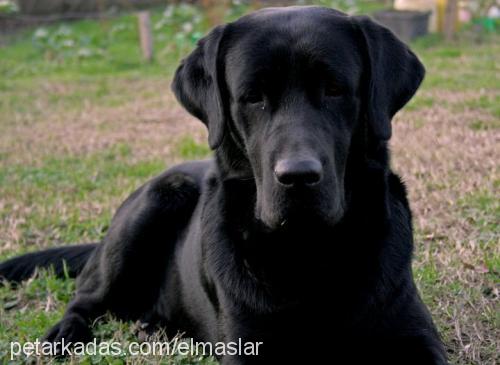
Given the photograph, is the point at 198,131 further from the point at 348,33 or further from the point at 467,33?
the point at 467,33

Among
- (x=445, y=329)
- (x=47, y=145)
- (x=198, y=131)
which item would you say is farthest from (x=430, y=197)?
(x=47, y=145)

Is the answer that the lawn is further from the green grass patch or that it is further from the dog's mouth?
the dog's mouth

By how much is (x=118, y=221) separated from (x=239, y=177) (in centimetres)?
126

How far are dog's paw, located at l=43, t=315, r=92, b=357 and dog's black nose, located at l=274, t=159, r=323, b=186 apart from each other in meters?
1.48

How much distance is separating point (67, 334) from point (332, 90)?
5.67 ft

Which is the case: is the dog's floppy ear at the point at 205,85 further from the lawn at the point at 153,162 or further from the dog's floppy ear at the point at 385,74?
the lawn at the point at 153,162

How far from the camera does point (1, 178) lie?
6.62 m

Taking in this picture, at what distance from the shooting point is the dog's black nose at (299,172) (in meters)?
2.51

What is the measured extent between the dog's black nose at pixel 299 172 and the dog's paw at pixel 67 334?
4.86 feet

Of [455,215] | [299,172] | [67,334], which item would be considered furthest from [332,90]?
[455,215]

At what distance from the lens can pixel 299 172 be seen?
2512 mm

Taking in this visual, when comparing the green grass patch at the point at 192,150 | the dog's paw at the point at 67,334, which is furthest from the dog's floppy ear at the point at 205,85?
the green grass patch at the point at 192,150

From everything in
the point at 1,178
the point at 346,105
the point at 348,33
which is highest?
the point at 348,33

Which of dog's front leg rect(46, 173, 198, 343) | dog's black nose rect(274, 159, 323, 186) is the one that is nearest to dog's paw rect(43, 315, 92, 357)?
dog's front leg rect(46, 173, 198, 343)
